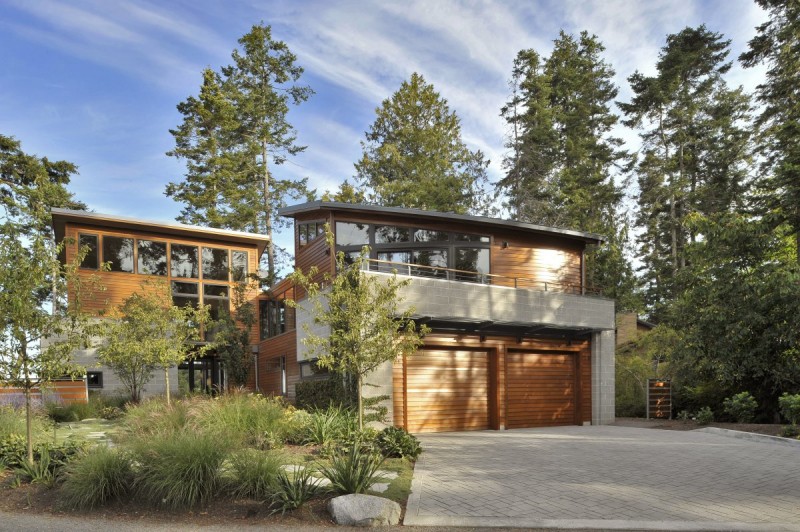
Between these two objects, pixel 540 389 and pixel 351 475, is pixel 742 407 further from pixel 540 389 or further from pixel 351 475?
pixel 351 475

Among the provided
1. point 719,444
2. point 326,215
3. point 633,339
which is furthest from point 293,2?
point 633,339

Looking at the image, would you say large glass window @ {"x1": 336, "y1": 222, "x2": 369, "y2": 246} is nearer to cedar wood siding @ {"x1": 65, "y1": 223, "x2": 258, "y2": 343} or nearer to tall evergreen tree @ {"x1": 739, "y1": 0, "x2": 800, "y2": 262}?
cedar wood siding @ {"x1": 65, "y1": 223, "x2": 258, "y2": 343}

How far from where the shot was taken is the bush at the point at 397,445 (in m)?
9.79

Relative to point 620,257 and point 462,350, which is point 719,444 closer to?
point 462,350

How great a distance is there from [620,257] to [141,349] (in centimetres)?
2380

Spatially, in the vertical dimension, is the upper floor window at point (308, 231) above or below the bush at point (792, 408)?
above

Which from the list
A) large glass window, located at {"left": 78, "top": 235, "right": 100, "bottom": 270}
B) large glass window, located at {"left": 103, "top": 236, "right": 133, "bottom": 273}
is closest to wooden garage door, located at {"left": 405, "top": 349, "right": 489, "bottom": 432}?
large glass window, located at {"left": 103, "top": 236, "right": 133, "bottom": 273}

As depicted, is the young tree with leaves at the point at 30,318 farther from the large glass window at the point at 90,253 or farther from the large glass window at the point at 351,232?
the large glass window at the point at 90,253

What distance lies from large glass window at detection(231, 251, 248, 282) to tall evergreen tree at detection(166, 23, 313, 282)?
7.41 m

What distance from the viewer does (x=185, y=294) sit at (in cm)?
2280

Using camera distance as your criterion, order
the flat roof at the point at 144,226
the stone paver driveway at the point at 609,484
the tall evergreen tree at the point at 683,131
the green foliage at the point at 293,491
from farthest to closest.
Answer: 1. the tall evergreen tree at the point at 683,131
2. the flat roof at the point at 144,226
3. the green foliage at the point at 293,491
4. the stone paver driveway at the point at 609,484

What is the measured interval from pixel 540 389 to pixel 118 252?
16.9m

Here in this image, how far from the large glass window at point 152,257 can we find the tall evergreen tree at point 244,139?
9.42 meters

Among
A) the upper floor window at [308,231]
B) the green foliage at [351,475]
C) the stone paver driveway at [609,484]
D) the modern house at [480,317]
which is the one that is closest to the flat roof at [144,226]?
the modern house at [480,317]
